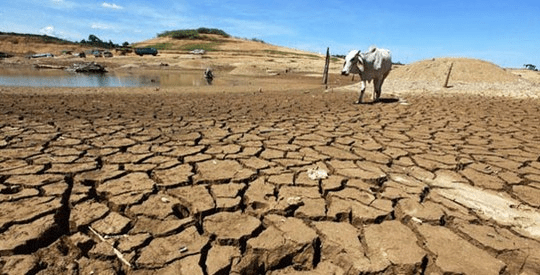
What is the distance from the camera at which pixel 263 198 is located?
234 centimetres

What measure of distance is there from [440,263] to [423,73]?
1457 centimetres

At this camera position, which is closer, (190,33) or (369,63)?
(369,63)

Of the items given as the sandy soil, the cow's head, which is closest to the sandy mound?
the cow's head

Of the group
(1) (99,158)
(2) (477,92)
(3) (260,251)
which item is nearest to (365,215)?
(3) (260,251)

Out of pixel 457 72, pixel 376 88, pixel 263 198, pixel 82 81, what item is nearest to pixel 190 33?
pixel 82 81

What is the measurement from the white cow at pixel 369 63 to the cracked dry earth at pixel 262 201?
2311 millimetres

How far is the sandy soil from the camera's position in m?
1.71

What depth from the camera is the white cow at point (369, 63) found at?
249 inches

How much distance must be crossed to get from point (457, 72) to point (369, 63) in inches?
377

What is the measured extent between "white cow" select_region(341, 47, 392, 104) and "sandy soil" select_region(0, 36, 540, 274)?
2.01 metres

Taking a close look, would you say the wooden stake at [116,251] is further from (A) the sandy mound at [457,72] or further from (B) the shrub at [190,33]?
(B) the shrub at [190,33]

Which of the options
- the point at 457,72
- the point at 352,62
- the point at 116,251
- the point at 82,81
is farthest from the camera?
the point at 82,81

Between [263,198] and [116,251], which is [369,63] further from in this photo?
[116,251]

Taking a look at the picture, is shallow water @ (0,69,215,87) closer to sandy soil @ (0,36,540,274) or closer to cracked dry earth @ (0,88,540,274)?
sandy soil @ (0,36,540,274)
